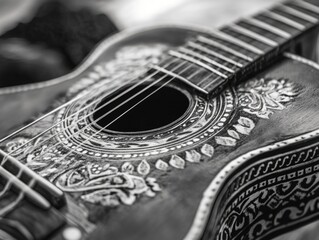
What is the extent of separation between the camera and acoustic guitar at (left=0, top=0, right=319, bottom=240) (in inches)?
26.6

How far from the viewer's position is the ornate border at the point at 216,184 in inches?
25.1

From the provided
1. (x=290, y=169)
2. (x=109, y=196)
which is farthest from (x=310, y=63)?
(x=109, y=196)

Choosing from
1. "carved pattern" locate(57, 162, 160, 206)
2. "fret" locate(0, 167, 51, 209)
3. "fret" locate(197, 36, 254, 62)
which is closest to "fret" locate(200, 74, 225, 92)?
"fret" locate(197, 36, 254, 62)

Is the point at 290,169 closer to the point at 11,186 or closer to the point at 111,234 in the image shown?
the point at 111,234

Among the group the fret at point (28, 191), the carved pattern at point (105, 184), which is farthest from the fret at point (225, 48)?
the fret at point (28, 191)

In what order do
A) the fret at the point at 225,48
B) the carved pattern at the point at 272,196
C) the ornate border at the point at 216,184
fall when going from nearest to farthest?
the ornate border at the point at 216,184
the carved pattern at the point at 272,196
the fret at the point at 225,48

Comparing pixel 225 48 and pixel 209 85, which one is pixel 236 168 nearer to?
pixel 209 85

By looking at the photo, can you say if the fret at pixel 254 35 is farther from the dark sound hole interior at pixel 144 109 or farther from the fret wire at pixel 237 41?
the dark sound hole interior at pixel 144 109

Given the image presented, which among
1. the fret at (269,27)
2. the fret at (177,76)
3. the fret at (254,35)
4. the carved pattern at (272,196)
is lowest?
the carved pattern at (272,196)

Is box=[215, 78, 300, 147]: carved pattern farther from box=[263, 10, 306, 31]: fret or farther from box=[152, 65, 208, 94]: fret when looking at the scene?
box=[263, 10, 306, 31]: fret

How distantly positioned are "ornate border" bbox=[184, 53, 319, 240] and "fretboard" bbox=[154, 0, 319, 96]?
0.60 ft

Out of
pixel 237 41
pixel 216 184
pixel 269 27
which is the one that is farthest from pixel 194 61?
pixel 216 184

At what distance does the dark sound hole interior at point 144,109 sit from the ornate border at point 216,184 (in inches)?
8.7

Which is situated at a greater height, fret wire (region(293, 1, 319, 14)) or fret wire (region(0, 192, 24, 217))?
fret wire (region(0, 192, 24, 217))
